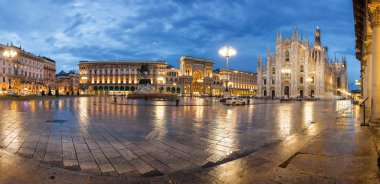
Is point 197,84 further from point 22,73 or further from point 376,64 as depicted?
point 376,64

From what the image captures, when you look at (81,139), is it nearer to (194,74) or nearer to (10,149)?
(10,149)

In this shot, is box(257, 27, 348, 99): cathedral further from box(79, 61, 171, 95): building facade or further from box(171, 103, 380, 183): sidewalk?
box(171, 103, 380, 183): sidewalk

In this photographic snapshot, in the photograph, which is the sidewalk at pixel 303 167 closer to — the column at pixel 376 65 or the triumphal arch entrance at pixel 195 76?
the column at pixel 376 65

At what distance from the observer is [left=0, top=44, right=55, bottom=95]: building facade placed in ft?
201

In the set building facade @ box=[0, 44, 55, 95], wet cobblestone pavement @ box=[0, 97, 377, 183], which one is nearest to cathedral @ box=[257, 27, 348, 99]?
wet cobblestone pavement @ box=[0, 97, 377, 183]

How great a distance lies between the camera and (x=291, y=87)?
6412 cm

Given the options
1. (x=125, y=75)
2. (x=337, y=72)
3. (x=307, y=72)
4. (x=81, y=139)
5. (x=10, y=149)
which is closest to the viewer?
(x=10, y=149)

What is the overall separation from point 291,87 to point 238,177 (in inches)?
2652

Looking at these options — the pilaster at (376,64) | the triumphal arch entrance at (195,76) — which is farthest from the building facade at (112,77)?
the pilaster at (376,64)

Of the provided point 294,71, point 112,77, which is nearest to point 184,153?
point 294,71

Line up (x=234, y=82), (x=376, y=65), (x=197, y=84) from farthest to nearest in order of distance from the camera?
(x=234, y=82) < (x=197, y=84) < (x=376, y=65)

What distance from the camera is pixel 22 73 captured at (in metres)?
67.9

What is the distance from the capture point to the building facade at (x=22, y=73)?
2406 inches

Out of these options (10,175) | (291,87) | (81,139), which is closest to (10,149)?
(81,139)
